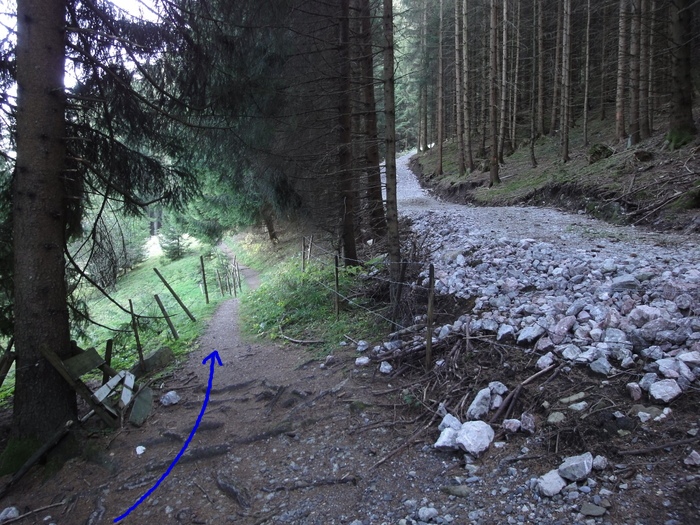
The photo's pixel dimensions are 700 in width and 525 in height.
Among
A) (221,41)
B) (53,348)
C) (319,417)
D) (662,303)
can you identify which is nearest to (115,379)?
(53,348)

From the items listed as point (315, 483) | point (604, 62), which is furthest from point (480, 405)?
point (604, 62)

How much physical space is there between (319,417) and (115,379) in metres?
2.65

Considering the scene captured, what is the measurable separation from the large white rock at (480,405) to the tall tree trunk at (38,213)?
14.6 ft

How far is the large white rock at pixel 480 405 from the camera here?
3.67 m

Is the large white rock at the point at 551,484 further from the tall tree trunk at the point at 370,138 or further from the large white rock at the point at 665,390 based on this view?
the tall tree trunk at the point at 370,138

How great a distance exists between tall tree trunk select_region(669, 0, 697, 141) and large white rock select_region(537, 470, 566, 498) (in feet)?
35.5

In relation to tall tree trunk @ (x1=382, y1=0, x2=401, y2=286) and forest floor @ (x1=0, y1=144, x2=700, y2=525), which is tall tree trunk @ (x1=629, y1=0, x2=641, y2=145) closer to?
tall tree trunk @ (x1=382, y1=0, x2=401, y2=286)

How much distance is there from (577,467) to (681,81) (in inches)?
454

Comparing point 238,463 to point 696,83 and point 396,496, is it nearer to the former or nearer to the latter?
point 396,496

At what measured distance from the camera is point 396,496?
3.14 metres

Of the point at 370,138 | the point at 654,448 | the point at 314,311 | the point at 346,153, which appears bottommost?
the point at 314,311

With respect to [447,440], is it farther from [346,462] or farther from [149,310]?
[149,310]

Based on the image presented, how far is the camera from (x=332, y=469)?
3.67 metres

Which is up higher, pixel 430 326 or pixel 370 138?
pixel 370 138
